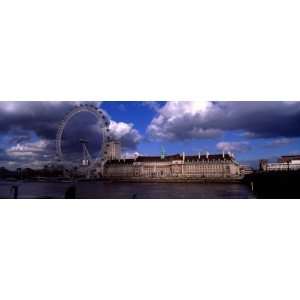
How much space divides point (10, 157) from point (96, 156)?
1.43 meters

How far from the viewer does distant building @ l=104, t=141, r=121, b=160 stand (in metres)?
5.74

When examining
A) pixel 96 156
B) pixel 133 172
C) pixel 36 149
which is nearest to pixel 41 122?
pixel 36 149

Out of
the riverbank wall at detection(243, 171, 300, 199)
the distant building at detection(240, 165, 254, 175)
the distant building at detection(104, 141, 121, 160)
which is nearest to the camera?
A: the riverbank wall at detection(243, 171, 300, 199)

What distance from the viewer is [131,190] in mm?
5598

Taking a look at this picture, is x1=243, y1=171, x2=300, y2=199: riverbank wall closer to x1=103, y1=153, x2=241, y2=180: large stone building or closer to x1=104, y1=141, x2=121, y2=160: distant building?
x1=103, y1=153, x2=241, y2=180: large stone building

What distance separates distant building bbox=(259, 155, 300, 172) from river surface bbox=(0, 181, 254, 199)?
0.48 m

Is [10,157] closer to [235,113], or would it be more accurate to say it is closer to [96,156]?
[96,156]

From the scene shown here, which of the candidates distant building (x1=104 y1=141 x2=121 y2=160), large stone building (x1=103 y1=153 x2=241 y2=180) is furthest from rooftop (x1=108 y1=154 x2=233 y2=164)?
distant building (x1=104 y1=141 x2=121 y2=160)

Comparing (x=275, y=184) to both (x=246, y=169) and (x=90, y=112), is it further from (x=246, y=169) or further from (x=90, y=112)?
(x=90, y=112)

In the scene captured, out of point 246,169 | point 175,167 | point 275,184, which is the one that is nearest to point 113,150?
point 175,167

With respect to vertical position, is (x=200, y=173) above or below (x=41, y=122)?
below

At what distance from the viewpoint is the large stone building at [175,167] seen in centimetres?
553

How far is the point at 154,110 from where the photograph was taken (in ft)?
17.7
